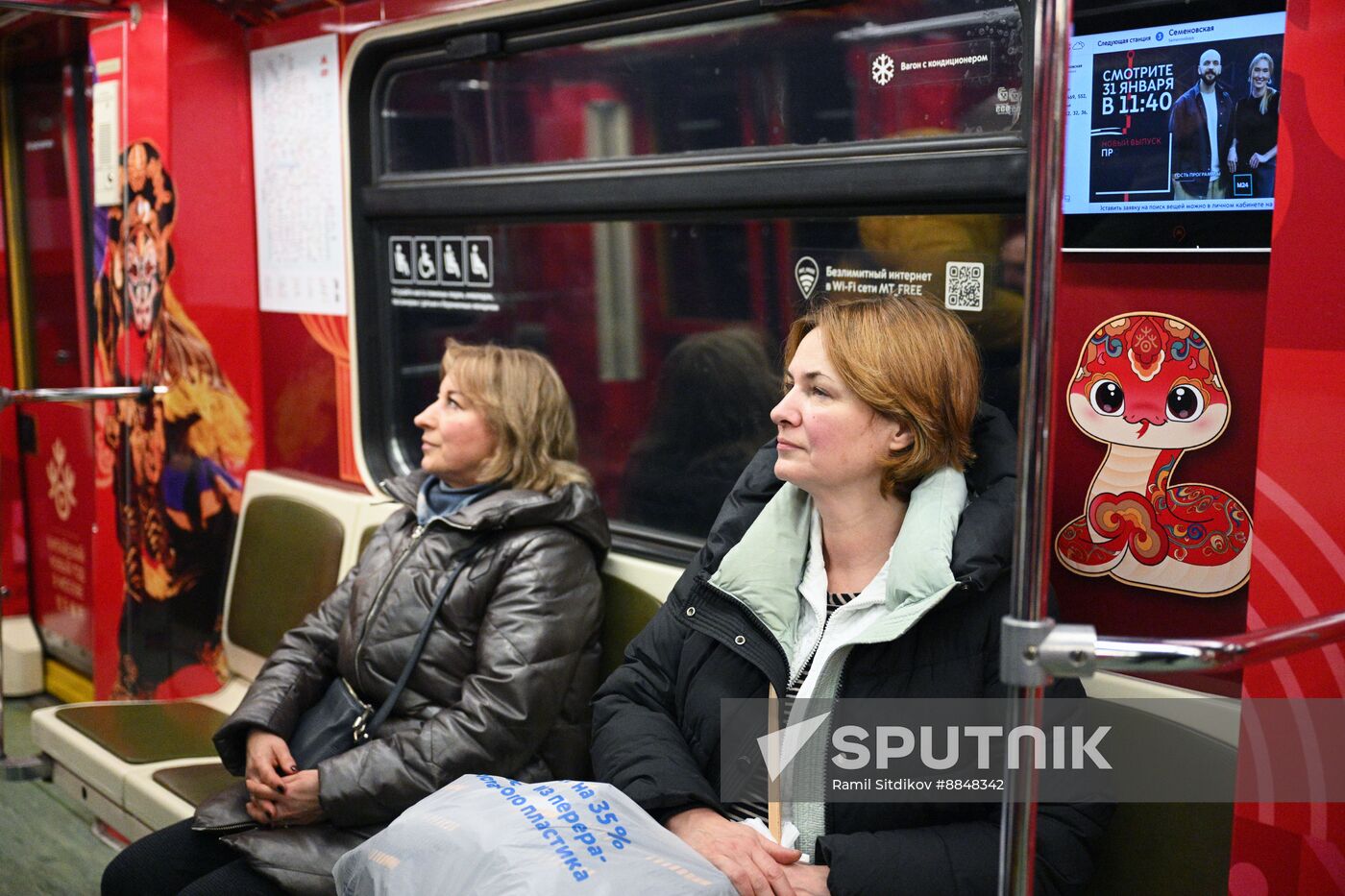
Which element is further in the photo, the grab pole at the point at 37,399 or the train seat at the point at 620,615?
the grab pole at the point at 37,399

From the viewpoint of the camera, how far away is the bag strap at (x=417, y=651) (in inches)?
105

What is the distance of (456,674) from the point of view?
8.82 ft

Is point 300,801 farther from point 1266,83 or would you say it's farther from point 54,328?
point 54,328

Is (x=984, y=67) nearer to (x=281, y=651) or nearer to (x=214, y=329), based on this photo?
(x=281, y=651)

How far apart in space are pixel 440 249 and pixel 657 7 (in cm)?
103

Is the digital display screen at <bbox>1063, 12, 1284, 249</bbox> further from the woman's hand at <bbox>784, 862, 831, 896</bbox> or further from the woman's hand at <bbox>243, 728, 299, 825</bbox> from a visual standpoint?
the woman's hand at <bbox>243, 728, 299, 825</bbox>

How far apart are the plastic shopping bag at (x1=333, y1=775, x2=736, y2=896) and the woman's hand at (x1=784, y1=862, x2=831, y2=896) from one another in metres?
0.14

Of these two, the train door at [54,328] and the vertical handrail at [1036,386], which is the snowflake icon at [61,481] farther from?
the vertical handrail at [1036,386]

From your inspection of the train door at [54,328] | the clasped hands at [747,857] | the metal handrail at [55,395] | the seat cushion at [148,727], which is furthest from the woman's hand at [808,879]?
the train door at [54,328]

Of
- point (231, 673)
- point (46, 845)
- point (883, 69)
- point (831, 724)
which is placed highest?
point (883, 69)


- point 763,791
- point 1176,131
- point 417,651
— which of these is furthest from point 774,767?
point 1176,131

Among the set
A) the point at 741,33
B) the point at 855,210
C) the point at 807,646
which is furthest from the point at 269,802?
the point at 741,33

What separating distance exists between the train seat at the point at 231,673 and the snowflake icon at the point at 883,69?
173 cm

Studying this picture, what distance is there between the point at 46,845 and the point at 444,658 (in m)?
1.79
